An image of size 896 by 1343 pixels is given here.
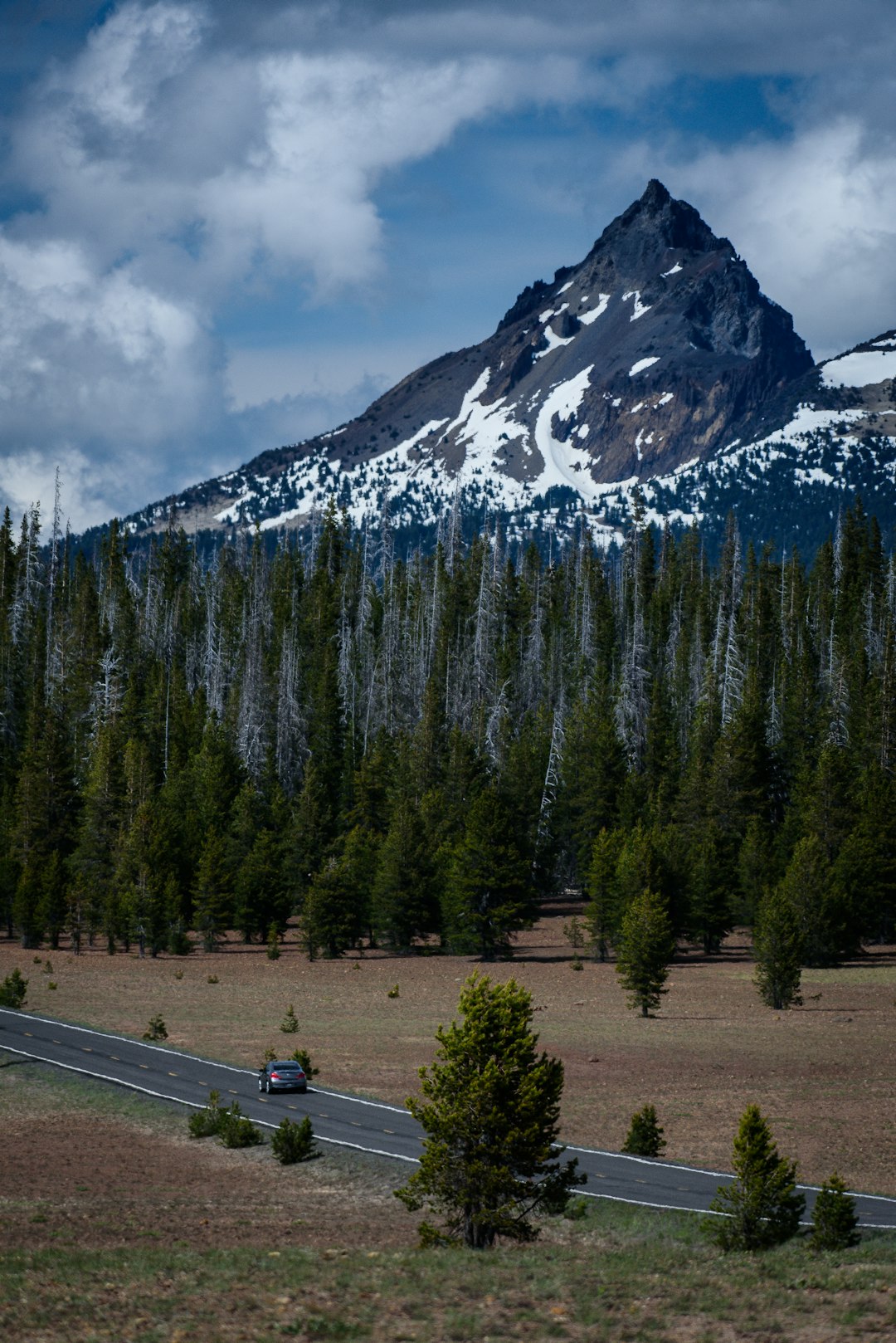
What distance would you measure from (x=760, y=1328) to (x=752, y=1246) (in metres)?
5.29

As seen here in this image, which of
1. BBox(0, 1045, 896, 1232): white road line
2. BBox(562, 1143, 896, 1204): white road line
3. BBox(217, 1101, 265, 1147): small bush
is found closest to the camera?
BBox(0, 1045, 896, 1232): white road line

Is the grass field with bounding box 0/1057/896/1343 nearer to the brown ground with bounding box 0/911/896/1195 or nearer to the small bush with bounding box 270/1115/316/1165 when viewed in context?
the small bush with bounding box 270/1115/316/1165

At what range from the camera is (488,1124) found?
20922mm

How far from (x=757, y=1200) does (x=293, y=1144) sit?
1247cm

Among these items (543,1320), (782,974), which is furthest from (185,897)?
(543,1320)

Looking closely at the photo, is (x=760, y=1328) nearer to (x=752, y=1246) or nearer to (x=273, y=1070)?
(x=752, y=1246)

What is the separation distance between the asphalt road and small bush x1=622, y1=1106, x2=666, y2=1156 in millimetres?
372

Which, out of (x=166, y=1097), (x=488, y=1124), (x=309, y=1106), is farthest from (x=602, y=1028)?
(x=488, y=1124)

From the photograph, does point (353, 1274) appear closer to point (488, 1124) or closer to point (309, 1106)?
point (488, 1124)

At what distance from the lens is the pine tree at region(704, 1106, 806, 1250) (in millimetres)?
21203

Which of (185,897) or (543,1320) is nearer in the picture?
(543,1320)

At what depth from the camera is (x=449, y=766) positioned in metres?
91.9

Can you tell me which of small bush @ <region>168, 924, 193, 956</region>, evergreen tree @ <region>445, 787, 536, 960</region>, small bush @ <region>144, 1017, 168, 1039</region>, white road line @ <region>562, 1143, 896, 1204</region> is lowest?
white road line @ <region>562, 1143, 896, 1204</region>

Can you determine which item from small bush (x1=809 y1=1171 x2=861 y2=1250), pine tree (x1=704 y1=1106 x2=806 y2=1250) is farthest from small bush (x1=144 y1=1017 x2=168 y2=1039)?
small bush (x1=809 y1=1171 x2=861 y2=1250)
